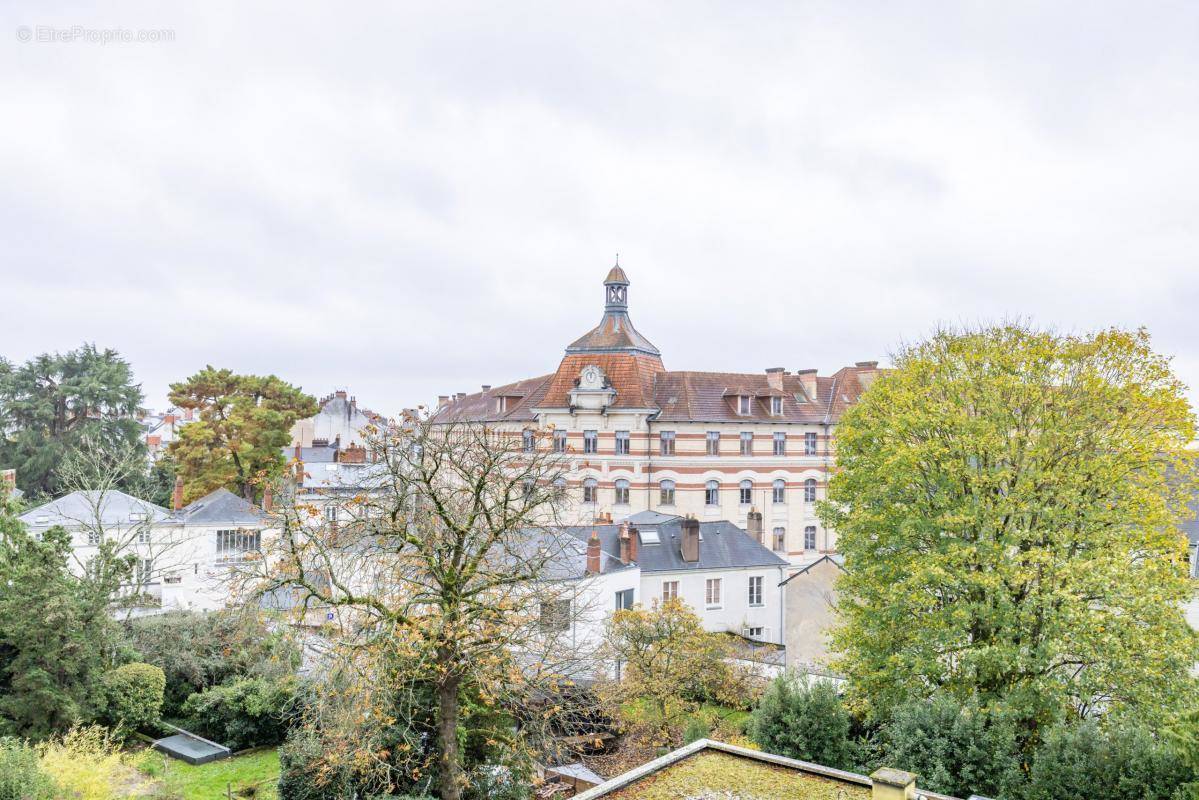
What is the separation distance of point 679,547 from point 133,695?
20059mm

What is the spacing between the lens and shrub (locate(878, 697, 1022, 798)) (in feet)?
48.4

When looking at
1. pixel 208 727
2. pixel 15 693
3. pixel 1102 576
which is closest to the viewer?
pixel 1102 576

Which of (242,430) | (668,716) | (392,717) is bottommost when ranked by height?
(668,716)

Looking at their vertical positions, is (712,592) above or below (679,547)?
below

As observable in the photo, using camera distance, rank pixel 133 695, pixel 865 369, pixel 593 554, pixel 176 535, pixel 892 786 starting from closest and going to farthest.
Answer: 1. pixel 892 786
2. pixel 133 695
3. pixel 593 554
4. pixel 176 535
5. pixel 865 369

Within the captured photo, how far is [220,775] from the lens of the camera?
21.2m

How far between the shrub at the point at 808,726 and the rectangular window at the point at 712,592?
15.4m

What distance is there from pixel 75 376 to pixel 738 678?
48.2 metres

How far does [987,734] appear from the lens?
588 inches

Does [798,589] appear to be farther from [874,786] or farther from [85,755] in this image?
[85,755]

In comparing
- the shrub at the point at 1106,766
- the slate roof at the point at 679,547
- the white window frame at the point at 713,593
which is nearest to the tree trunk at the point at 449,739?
the shrub at the point at 1106,766

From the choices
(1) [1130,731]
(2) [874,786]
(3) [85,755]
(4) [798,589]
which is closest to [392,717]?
(3) [85,755]

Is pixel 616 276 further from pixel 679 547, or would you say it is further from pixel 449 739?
pixel 449 739

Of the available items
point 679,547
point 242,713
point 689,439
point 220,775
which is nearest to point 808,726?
point 220,775
